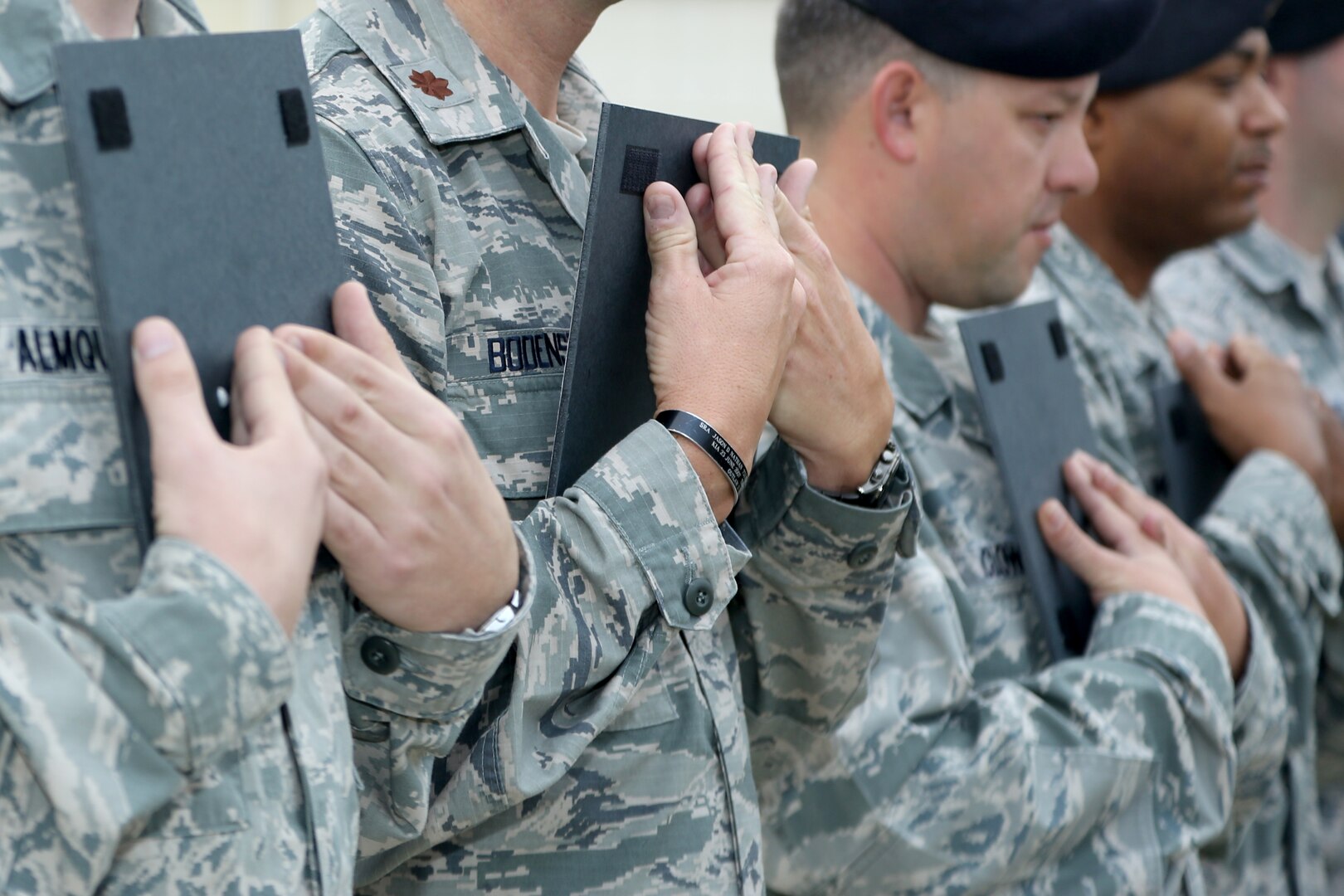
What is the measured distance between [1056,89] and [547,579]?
1257 millimetres

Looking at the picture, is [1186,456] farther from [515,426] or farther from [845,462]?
[515,426]

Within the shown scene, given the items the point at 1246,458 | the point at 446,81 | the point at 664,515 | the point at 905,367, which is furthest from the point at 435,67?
the point at 1246,458

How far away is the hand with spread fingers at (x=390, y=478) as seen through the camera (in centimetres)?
97

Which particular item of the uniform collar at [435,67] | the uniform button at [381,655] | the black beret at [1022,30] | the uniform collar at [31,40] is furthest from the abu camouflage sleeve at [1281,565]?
the uniform collar at [31,40]

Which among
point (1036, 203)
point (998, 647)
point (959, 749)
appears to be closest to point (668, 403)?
point (959, 749)

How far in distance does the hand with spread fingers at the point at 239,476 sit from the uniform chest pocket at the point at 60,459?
46mm

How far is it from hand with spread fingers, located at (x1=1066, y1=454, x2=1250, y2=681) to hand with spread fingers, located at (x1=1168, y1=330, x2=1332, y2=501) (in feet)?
1.51

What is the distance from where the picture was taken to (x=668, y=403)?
127cm

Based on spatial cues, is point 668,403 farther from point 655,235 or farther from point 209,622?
point 209,622

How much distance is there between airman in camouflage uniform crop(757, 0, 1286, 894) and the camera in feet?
5.74

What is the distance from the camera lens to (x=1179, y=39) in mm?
2811

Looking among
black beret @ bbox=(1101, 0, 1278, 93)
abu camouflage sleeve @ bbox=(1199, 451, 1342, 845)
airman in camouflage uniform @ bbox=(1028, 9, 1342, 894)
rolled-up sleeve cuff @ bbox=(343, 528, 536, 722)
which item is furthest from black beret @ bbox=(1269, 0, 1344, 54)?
rolled-up sleeve cuff @ bbox=(343, 528, 536, 722)

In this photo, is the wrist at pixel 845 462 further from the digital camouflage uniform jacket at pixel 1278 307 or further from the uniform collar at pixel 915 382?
the digital camouflage uniform jacket at pixel 1278 307

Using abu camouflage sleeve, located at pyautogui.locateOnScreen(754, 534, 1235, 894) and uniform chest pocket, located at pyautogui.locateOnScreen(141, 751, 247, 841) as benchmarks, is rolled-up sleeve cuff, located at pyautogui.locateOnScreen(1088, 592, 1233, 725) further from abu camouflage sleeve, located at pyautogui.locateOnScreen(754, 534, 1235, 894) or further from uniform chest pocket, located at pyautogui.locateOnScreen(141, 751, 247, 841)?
uniform chest pocket, located at pyautogui.locateOnScreen(141, 751, 247, 841)
